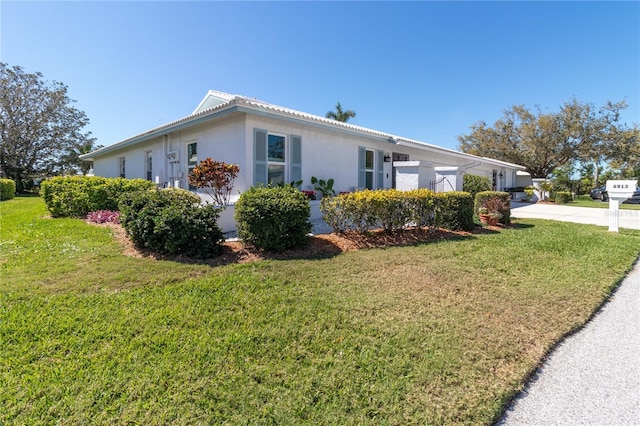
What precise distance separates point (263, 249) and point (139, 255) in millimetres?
2190

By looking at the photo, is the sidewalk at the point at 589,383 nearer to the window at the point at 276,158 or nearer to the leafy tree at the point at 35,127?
the window at the point at 276,158

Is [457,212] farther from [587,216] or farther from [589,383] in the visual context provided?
[587,216]

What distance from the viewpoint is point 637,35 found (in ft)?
36.1

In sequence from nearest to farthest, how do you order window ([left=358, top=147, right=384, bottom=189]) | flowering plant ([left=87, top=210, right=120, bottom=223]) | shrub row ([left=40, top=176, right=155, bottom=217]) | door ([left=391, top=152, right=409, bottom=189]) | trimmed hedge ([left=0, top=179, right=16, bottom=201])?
flowering plant ([left=87, top=210, right=120, bottom=223]) < shrub row ([left=40, top=176, right=155, bottom=217]) < window ([left=358, top=147, right=384, bottom=189]) < door ([left=391, top=152, right=409, bottom=189]) < trimmed hedge ([left=0, top=179, right=16, bottom=201])

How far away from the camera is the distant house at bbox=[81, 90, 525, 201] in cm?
897

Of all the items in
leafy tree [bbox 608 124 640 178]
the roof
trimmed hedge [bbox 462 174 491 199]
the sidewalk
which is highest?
leafy tree [bbox 608 124 640 178]

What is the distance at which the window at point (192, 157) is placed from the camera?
444 inches

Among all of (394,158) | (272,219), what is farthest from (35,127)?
(272,219)

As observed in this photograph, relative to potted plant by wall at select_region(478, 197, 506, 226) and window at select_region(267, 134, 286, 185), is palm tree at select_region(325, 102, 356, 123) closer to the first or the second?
window at select_region(267, 134, 286, 185)

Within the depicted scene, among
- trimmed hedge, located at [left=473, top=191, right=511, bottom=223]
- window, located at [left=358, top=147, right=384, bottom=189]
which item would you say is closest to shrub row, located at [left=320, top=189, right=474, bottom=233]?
trimmed hedge, located at [left=473, top=191, right=511, bottom=223]

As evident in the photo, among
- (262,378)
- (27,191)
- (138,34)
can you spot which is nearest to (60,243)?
(262,378)

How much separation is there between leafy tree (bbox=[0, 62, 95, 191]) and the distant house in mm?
25650

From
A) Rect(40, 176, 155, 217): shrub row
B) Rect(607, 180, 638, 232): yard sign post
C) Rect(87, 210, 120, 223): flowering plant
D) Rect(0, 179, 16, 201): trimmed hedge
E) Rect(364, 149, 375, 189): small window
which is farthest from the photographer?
Rect(0, 179, 16, 201): trimmed hedge

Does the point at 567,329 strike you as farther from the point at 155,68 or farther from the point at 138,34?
the point at 155,68
